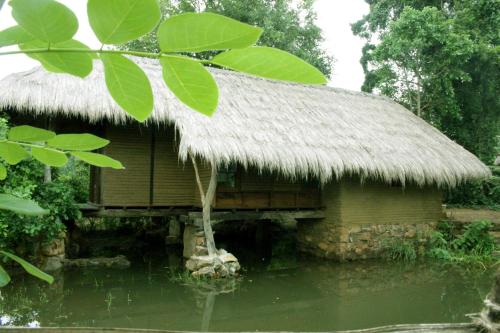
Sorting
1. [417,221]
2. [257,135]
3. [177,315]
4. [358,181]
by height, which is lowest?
[177,315]

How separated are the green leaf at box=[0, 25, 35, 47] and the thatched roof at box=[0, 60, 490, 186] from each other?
627 centimetres

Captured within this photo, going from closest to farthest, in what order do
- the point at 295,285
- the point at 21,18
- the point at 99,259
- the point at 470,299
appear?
1. the point at 21,18
2. the point at 470,299
3. the point at 295,285
4. the point at 99,259

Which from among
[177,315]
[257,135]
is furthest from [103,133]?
[177,315]

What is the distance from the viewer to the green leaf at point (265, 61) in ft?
1.09

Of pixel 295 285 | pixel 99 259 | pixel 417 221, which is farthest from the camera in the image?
pixel 417 221

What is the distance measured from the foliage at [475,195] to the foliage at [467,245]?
477 centimetres

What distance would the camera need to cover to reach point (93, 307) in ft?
17.1

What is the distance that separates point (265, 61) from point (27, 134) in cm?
27

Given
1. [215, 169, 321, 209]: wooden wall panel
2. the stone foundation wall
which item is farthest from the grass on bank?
[215, 169, 321, 209]: wooden wall panel

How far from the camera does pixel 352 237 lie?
28.2ft

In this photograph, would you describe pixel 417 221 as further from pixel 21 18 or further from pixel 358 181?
pixel 21 18

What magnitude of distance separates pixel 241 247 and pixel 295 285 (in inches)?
144

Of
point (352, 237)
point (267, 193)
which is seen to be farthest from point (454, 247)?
point (267, 193)

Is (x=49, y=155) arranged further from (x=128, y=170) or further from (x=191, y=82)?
(x=128, y=170)
